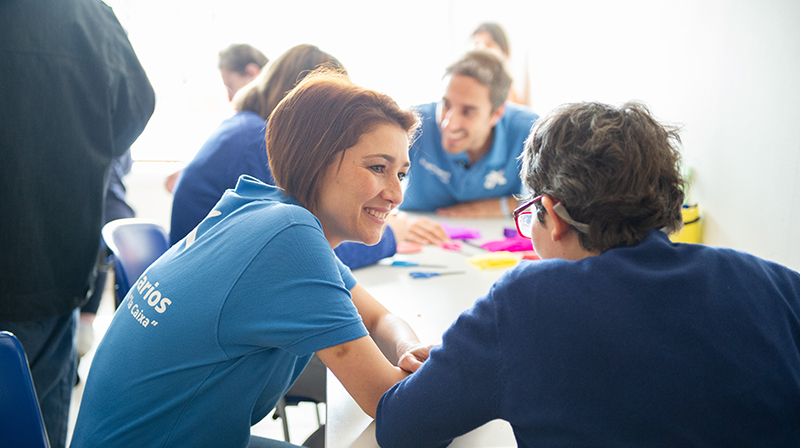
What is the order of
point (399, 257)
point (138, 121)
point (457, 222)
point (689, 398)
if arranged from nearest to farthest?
point (689, 398)
point (138, 121)
point (399, 257)
point (457, 222)

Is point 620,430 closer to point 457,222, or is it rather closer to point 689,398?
point 689,398

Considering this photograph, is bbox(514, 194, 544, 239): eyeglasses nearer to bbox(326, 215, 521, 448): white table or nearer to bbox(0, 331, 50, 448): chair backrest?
bbox(326, 215, 521, 448): white table

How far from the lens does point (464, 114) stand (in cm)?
241

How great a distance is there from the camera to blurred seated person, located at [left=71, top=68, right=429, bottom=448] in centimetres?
83

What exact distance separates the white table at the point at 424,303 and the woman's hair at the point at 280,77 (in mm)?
606

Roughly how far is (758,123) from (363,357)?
3.91ft

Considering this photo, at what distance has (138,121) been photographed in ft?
5.63

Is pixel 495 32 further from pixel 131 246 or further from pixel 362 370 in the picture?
pixel 362 370

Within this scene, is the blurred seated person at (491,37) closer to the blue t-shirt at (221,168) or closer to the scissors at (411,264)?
the scissors at (411,264)

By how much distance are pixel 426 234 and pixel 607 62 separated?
1.18 m

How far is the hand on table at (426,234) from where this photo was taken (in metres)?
2.05

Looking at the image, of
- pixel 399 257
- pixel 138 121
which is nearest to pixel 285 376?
pixel 399 257

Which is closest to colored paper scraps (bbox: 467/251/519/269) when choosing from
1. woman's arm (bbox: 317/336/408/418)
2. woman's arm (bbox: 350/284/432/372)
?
woman's arm (bbox: 350/284/432/372)

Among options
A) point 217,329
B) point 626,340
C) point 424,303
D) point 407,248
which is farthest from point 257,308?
point 407,248
